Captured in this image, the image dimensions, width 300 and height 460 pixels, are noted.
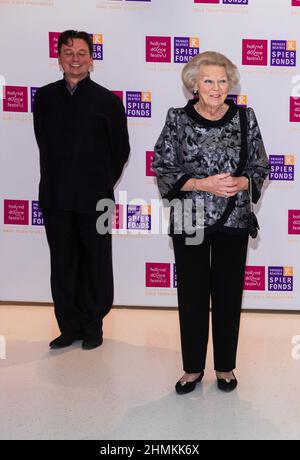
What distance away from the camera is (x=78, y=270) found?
383cm


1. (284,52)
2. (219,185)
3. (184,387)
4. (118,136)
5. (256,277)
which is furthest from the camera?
(256,277)

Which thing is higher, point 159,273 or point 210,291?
point 210,291

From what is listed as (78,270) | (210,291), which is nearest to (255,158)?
(210,291)

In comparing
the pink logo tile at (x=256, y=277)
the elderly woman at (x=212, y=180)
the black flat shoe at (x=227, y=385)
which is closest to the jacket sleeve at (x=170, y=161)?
the elderly woman at (x=212, y=180)

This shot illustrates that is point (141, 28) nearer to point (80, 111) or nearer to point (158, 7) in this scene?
point (158, 7)

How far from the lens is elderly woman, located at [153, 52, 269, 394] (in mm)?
2986

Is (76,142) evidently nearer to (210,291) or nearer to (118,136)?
(118,136)

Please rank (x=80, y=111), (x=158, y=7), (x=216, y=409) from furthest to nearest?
(x=158, y=7) < (x=80, y=111) < (x=216, y=409)

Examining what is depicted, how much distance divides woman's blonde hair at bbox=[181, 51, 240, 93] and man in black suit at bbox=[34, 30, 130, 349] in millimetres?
743

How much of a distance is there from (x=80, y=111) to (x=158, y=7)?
3.88 ft

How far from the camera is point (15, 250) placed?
4652 millimetres

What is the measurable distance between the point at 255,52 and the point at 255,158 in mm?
1542
